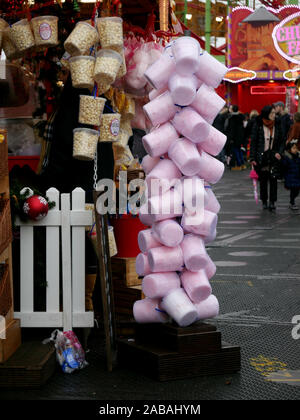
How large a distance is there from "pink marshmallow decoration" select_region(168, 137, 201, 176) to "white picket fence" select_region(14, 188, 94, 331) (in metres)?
0.88

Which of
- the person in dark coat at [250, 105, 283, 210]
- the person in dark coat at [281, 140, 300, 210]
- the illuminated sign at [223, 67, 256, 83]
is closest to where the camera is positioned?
the person in dark coat at [250, 105, 283, 210]

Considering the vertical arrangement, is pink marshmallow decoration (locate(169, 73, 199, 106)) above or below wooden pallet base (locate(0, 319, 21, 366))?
above

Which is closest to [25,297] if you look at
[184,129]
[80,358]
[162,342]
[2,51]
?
[80,358]

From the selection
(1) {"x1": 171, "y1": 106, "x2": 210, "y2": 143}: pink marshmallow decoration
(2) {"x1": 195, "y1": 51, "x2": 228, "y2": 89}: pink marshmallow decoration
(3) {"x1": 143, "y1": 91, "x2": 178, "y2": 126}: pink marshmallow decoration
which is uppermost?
(2) {"x1": 195, "y1": 51, "x2": 228, "y2": 89}: pink marshmallow decoration

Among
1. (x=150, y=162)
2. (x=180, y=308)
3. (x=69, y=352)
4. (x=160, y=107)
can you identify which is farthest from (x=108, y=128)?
(x=69, y=352)

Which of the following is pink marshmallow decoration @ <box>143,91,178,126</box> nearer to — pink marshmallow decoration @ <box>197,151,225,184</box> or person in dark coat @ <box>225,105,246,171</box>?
pink marshmallow decoration @ <box>197,151,225,184</box>

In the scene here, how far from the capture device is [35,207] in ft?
17.9

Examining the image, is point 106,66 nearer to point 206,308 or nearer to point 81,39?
point 81,39

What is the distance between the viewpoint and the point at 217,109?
5.17 meters

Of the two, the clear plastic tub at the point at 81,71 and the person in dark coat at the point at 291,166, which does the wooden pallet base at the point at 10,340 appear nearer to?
the clear plastic tub at the point at 81,71

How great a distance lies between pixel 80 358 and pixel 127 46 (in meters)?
2.79

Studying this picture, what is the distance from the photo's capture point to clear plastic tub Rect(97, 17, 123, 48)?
5715mm

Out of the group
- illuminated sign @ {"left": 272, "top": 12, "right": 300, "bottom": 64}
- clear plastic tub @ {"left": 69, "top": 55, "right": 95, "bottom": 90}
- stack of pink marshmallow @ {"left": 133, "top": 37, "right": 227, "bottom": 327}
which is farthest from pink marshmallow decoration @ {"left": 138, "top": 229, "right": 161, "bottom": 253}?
illuminated sign @ {"left": 272, "top": 12, "right": 300, "bottom": 64}

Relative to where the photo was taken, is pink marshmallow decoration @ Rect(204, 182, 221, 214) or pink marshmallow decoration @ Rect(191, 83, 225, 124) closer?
pink marshmallow decoration @ Rect(191, 83, 225, 124)
